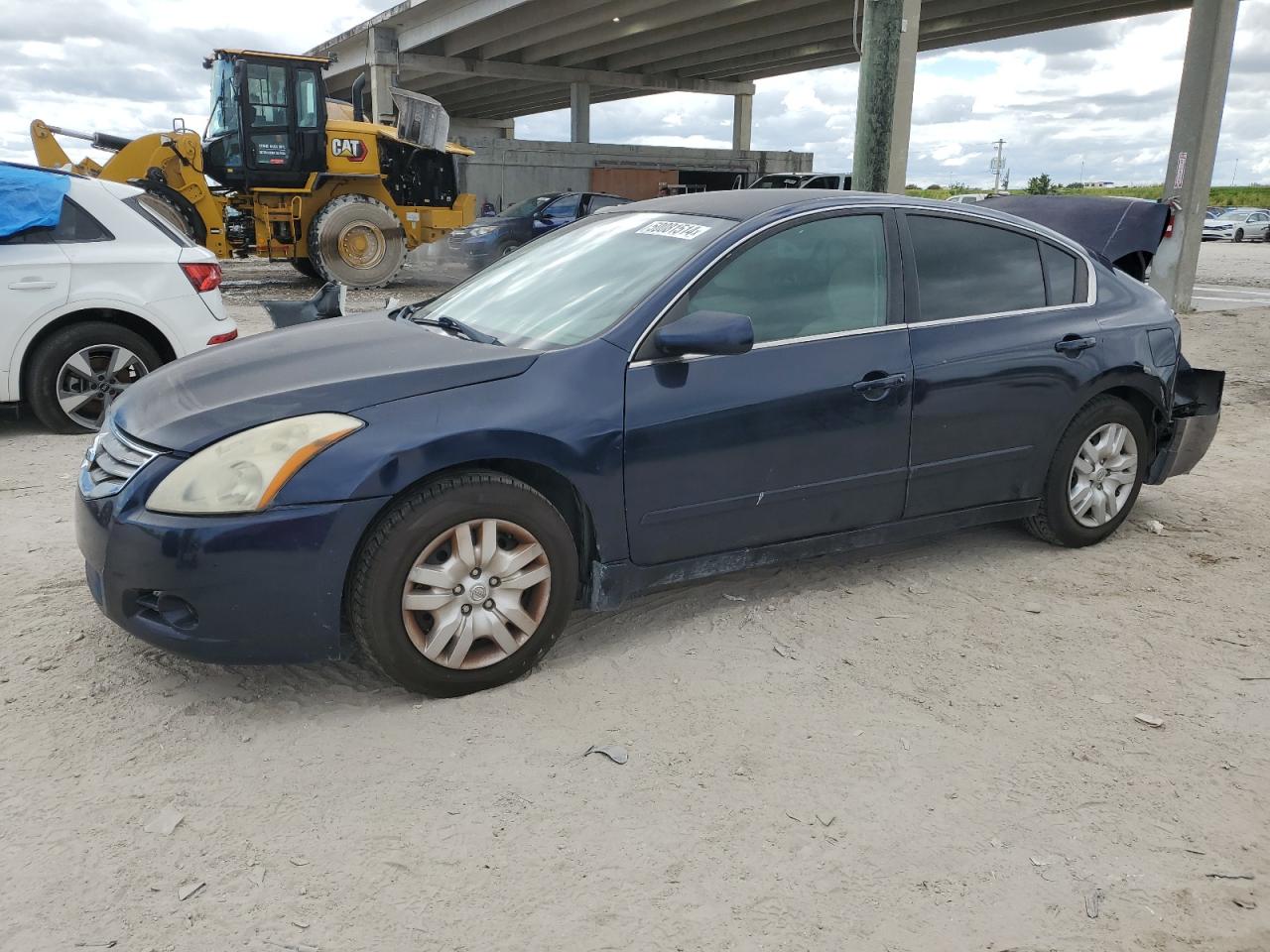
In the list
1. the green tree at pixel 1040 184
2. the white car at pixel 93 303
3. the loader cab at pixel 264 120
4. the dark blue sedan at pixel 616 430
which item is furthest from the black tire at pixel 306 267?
the green tree at pixel 1040 184

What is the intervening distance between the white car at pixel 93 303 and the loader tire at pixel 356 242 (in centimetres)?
880

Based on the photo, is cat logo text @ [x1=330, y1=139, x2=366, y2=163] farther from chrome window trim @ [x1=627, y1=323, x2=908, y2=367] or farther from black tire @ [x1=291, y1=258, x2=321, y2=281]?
chrome window trim @ [x1=627, y1=323, x2=908, y2=367]

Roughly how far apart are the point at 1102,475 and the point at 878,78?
5.41 m

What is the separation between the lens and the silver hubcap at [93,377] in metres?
6.41

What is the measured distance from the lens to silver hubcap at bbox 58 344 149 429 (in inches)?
252

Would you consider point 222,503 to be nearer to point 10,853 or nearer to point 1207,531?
point 10,853

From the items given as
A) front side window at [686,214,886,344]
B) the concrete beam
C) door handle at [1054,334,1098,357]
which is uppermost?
the concrete beam

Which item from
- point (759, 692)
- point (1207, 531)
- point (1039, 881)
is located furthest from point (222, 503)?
point (1207, 531)

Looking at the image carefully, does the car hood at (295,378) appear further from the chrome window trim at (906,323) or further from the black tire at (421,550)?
the chrome window trim at (906,323)

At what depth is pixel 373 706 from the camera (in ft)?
10.5

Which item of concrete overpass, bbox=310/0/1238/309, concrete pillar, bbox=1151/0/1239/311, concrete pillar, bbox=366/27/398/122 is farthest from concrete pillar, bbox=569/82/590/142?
concrete pillar, bbox=1151/0/1239/311

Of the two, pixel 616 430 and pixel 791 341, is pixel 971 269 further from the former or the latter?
pixel 616 430

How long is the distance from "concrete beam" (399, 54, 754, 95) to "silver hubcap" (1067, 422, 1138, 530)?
93.9 ft

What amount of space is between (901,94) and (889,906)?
47.6 feet
